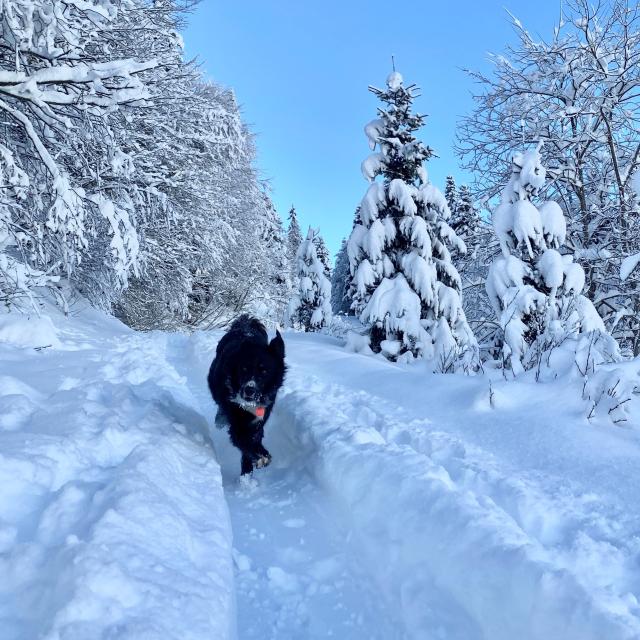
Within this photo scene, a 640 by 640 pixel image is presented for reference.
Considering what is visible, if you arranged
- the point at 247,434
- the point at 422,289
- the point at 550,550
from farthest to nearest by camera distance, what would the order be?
1. the point at 422,289
2. the point at 247,434
3. the point at 550,550

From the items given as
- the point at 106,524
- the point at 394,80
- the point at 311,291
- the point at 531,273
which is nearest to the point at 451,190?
the point at 311,291

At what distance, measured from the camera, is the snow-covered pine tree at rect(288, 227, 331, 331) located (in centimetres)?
2533

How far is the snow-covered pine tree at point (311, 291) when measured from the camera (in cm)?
2533

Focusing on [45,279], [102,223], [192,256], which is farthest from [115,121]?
[192,256]

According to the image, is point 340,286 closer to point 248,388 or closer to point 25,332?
point 25,332

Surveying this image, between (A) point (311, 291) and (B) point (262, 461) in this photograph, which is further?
(A) point (311, 291)

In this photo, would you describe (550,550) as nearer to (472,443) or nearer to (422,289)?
(472,443)

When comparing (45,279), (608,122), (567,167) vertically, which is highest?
(608,122)

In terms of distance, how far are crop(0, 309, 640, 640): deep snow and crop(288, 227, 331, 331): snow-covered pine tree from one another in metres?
20.6

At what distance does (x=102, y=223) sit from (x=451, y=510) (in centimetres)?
963

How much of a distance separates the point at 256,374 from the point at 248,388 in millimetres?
237

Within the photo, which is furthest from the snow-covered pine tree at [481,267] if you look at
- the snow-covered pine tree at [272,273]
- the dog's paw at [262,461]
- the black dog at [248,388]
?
the snow-covered pine tree at [272,273]

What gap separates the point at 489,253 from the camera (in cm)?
1057

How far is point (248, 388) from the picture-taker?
454cm
